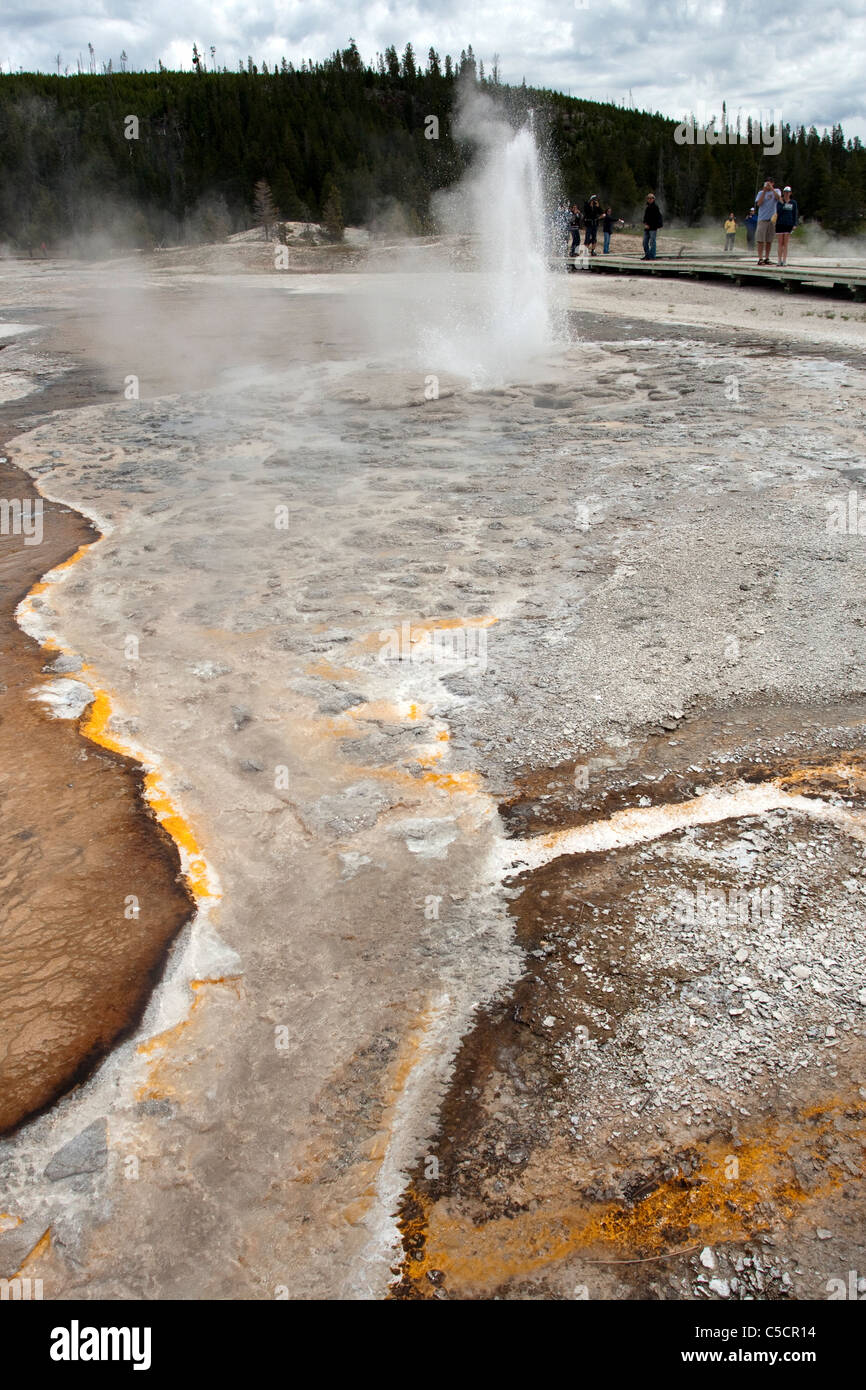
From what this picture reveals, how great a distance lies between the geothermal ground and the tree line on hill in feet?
106

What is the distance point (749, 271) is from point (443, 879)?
15820mm

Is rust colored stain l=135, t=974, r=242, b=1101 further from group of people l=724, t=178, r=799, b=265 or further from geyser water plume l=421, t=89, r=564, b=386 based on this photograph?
group of people l=724, t=178, r=799, b=265

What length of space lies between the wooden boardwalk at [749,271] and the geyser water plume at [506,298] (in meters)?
1.73

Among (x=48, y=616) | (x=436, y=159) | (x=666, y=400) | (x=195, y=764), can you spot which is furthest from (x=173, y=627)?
(x=436, y=159)

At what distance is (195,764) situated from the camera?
4.22 m

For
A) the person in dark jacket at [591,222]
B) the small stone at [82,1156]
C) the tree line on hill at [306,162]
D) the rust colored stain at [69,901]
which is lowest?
the small stone at [82,1156]

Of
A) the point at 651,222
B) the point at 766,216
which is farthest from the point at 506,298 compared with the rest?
the point at 651,222

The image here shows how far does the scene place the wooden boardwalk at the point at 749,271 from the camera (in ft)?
49.0

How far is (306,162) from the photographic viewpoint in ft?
157

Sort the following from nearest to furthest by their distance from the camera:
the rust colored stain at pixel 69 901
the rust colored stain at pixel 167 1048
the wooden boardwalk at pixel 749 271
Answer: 1. the rust colored stain at pixel 167 1048
2. the rust colored stain at pixel 69 901
3. the wooden boardwalk at pixel 749 271

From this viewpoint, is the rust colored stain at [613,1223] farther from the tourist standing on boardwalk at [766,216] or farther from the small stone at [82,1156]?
the tourist standing on boardwalk at [766,216]

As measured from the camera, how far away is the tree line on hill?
135 ft

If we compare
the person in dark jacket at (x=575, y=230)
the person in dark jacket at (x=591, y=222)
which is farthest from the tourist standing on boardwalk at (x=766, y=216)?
the person in dark jacket at (x=575, y=230)

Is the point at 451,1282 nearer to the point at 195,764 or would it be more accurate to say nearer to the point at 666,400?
the point at 195,764
